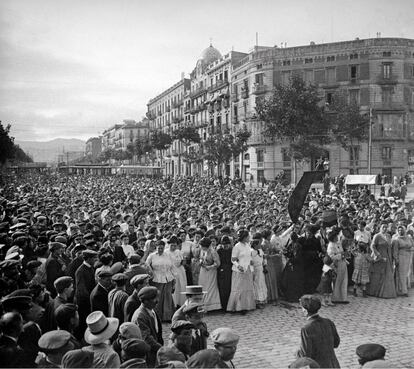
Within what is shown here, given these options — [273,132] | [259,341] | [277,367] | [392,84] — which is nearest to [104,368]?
[277,367]

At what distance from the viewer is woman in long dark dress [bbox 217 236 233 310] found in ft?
→ 27.5

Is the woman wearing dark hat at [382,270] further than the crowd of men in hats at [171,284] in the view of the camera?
Yes

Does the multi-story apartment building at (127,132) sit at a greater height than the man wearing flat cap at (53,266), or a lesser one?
greater

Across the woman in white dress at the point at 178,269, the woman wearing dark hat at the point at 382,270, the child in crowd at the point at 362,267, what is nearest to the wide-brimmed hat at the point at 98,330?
the woman in white dress at the point at 178,269

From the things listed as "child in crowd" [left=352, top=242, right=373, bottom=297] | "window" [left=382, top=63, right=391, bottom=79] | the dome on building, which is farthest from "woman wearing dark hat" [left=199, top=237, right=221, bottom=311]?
the dome on building

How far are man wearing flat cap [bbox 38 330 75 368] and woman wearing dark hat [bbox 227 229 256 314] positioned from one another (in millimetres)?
4762

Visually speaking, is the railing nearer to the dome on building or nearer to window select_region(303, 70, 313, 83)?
window select_region(303, 70, 313, 83)

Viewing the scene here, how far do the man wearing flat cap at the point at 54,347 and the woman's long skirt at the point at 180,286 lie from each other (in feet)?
15.2

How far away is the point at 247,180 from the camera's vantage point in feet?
159

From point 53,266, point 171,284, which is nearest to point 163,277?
point 171,284

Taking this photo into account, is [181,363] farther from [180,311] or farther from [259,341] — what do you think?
[259,341]

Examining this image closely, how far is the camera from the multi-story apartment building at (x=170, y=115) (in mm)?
70688

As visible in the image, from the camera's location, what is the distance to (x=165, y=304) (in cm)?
792

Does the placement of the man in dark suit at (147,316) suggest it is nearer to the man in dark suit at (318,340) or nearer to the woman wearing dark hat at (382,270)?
the man in dark suit at (318,340)
